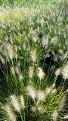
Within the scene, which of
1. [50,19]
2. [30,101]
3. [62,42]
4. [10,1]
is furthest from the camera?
[10,1]

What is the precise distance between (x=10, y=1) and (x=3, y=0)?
26 cm

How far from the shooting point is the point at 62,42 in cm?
383

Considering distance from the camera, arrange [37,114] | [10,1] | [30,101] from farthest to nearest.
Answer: [10,1]
[30,101]
[37,114]

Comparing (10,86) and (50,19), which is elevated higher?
(50,19)

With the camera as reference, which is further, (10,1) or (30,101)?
(10,1)

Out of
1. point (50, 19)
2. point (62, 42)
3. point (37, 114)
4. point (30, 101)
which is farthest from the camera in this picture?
point (50, 19)

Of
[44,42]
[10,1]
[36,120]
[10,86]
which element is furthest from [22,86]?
[10,1]

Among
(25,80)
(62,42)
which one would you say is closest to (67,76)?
(25,80)

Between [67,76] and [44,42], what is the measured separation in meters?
0.71

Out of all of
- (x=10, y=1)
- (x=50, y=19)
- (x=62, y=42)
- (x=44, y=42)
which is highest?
(x=10, y=1)

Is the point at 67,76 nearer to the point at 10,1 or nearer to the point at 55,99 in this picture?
the point at 55,99

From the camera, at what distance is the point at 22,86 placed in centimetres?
257

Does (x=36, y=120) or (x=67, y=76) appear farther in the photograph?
(x=36, y=120)

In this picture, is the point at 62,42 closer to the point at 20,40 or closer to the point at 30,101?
the point at 20,40
